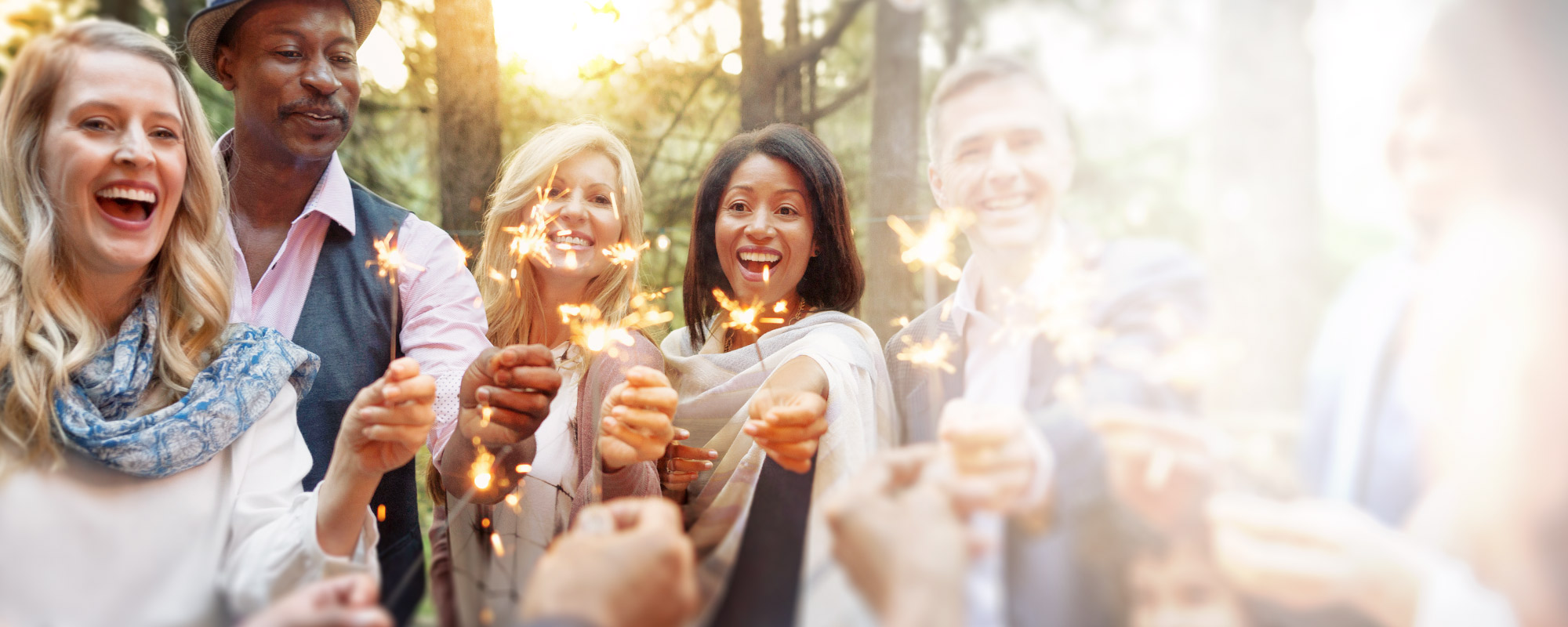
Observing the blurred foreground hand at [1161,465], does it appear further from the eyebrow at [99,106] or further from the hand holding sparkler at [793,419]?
the eyebrow at [99,106]

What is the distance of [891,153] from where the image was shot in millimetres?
2082

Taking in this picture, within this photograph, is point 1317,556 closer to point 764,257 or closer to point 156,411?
point 764,257

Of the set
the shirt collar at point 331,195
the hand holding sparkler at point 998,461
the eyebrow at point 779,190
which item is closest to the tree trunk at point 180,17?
the shirt collar at point 331,195

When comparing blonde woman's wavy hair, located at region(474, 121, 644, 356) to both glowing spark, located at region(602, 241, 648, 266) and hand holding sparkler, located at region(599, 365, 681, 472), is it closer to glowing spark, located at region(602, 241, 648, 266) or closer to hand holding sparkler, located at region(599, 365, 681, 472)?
glowing spark, located at region(602, 241, 648, 266)

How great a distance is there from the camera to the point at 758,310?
228cm

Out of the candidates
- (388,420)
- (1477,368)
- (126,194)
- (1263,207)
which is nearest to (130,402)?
(126,194)

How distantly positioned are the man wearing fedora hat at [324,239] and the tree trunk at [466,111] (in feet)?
0.36

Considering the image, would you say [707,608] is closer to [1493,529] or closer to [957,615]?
[957,615]

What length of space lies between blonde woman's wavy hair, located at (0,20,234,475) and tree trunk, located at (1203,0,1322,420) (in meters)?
2.36

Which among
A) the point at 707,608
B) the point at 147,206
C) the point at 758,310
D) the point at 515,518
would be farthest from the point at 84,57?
the point at 707,608

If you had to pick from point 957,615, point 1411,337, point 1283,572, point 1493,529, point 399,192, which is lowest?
point 957,615

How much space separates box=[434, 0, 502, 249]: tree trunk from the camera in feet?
7.88

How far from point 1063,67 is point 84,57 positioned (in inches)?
88.2

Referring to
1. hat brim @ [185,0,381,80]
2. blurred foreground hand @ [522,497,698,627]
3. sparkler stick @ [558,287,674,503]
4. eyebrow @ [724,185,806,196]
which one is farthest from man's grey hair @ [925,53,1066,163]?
hat brim @ [185,0,381,80]
